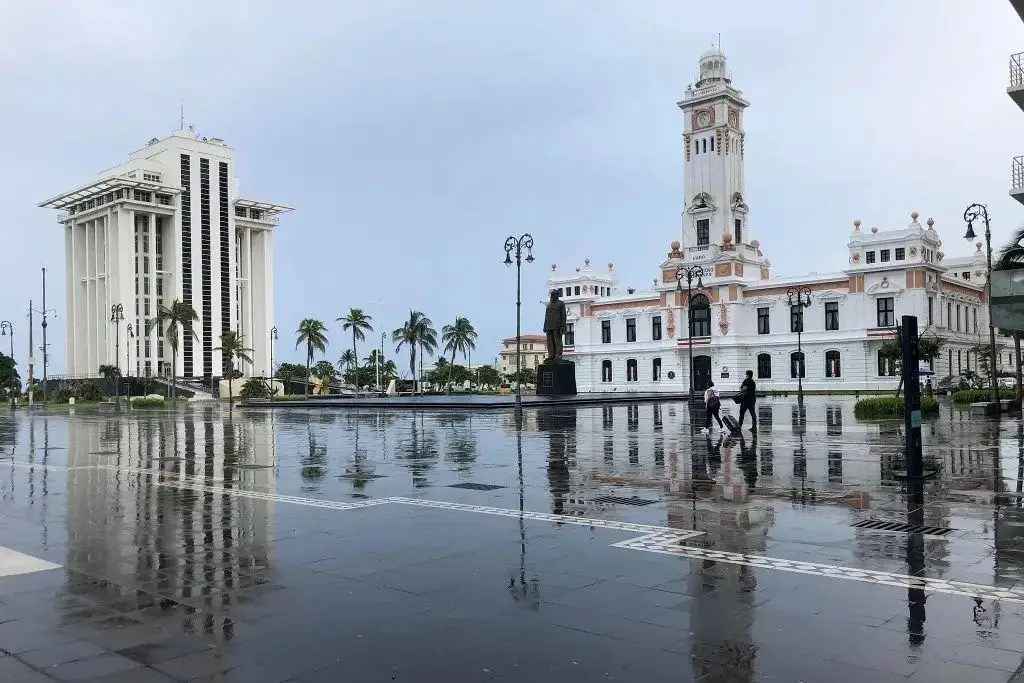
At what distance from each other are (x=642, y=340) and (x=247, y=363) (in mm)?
50822

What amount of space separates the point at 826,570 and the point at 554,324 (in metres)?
40.7

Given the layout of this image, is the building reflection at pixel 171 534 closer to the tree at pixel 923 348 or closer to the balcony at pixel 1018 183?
the balcony at pixel 1018 183

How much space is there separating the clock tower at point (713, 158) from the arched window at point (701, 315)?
591 centimetres

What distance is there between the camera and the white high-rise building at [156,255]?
96438 mm

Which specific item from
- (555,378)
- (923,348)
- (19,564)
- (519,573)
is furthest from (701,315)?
(19,564)

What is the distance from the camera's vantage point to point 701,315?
265 ft

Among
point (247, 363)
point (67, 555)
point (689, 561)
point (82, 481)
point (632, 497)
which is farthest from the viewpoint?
point (247, 363)

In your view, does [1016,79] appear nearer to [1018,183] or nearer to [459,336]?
[1018,183]

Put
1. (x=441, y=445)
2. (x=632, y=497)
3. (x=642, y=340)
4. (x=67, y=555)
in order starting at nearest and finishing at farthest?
(x=67, y=555), (x=632, y=497), (x=441, y=445), (x=642, y=340)

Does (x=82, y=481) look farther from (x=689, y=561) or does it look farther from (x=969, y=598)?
(x=969, y=598)

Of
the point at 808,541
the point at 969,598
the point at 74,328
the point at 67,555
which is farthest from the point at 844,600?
the point at 74,328

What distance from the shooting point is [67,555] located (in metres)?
8.27

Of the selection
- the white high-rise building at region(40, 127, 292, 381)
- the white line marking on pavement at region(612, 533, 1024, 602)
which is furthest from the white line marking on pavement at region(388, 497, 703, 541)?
the white high-rise building at region(40, 127, 292, 381)

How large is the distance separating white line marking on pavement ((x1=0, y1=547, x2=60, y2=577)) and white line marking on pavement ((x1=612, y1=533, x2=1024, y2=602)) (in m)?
5.49
